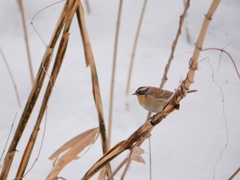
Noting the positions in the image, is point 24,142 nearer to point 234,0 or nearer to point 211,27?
point 211,27

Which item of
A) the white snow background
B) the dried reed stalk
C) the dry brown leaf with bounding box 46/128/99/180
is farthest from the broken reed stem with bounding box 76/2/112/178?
the white snow background

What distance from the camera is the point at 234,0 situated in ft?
9.91

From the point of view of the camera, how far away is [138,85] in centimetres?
265

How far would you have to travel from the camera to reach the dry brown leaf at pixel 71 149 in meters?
1.30

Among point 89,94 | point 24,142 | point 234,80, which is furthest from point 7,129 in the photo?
point 234,80

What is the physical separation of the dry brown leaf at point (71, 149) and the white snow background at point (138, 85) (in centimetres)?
74

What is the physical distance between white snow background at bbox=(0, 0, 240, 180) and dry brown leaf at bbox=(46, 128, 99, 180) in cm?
74

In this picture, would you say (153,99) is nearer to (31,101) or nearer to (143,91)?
(143,91)

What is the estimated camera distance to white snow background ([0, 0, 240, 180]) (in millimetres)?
2102

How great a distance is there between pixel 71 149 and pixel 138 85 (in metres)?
1.37

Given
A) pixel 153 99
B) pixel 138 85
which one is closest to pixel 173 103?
pixel 153 99

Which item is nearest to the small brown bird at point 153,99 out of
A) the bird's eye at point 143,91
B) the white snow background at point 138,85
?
the bird's eye at point 143,91

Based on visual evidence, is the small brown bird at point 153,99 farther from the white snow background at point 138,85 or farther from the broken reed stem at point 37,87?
the broken reed stem at point 37,87

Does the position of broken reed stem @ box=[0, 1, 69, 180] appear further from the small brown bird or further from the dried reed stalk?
the small brown bird
